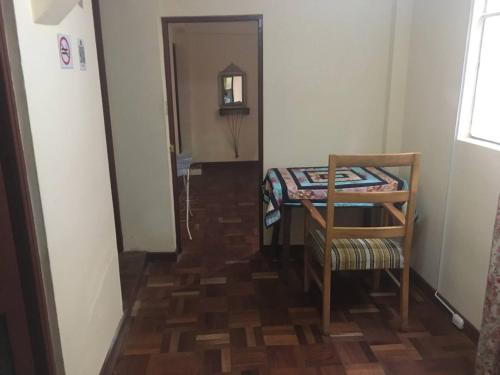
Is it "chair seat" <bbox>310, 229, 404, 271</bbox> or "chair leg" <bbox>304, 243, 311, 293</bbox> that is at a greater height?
"chair seat" <bbox>310, 229, 404, 271</bbox>

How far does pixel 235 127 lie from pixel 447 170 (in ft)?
13.7

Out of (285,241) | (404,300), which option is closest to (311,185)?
(285,241)

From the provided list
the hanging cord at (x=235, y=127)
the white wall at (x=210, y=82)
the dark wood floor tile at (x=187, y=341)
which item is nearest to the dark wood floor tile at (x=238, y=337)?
the dark wood floor tile at (x=187, y=341)

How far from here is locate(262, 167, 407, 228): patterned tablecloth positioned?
2566 millimetres

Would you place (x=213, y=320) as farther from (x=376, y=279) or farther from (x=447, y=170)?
(x=447, y=170)

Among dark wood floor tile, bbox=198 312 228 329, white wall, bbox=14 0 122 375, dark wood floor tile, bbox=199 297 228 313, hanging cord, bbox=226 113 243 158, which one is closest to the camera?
white wall, bbox=14 0 122 375

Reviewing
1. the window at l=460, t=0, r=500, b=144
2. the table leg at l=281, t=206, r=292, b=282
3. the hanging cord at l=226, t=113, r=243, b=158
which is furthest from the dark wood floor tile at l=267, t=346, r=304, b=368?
the hanging cord at l=226, t=113, r=243, b=158

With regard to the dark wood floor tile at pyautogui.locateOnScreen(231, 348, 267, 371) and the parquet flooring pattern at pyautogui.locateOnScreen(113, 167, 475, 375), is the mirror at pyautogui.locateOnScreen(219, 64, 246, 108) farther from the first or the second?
the dark wood floor tile at pyautogui.locateOnScreen(231, 348, 267, 371)

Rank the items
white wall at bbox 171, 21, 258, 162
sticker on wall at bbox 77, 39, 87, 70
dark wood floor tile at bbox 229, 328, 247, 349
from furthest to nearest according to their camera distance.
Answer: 1. white wall at bbox 171, 21, 258, 162
2. dark wood floor tile at bbox 229, 328, 247, 349
3. sticker on wall at bbox 77, 39, 87, 70

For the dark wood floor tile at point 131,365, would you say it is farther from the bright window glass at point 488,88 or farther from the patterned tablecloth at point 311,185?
the bright window glass at point 488,88

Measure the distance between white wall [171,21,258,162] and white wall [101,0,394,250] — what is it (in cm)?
297

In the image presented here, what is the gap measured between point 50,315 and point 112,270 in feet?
2.48

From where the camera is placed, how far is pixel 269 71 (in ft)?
9.59

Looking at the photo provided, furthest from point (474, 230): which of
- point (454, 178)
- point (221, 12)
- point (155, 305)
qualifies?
point (221, 12)
